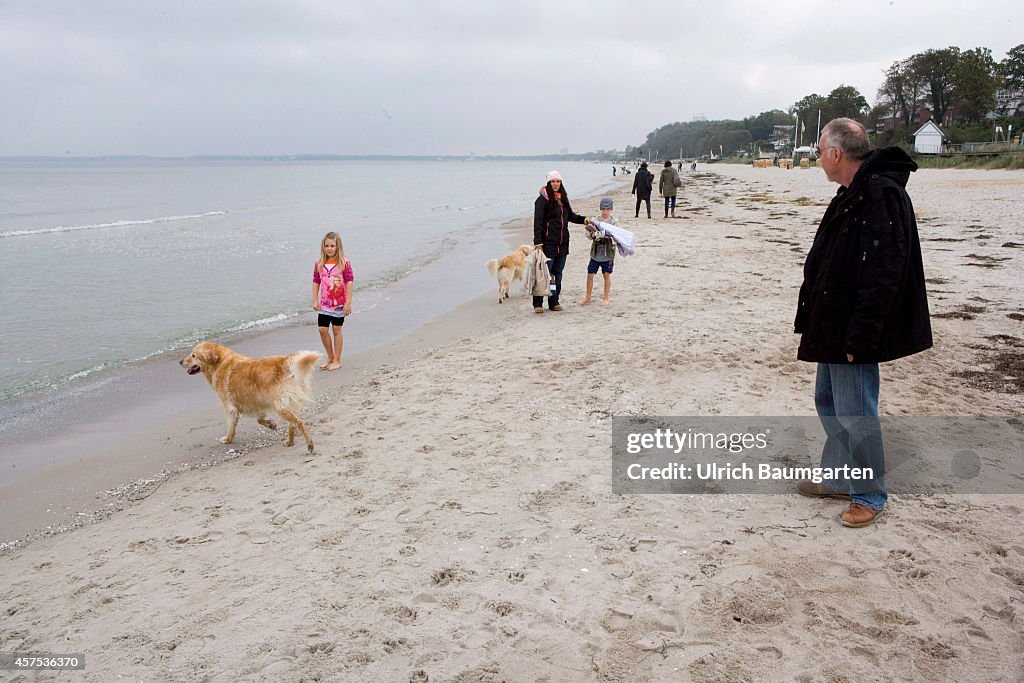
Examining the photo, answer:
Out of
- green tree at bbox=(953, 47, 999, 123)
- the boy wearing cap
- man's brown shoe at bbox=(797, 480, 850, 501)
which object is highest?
green tree at bbox=(953, 47, 999, 123)

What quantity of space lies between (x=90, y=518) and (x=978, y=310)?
30.2 ft

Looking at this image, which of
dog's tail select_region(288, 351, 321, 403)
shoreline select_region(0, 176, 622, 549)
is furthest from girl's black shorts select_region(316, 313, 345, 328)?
dog's tail select_region(288, 351, 321, 403)

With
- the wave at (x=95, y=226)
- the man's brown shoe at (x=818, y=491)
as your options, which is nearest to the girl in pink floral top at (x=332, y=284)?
the man's brown shoe at (x=818, y=491)

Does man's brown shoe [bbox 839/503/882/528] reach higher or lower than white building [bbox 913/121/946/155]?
lower

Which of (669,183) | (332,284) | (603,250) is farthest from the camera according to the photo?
(669,183)

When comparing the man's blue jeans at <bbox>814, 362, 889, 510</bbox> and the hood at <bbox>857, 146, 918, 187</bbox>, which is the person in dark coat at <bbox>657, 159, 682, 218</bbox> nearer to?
the man's blue jeans at <bbox>814, 362, 889, 510</bbox>

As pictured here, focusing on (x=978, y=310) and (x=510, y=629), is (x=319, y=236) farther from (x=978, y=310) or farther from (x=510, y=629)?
(x=510, y=629)

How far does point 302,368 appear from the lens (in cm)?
489

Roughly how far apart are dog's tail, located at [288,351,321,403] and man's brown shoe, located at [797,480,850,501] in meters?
3.45

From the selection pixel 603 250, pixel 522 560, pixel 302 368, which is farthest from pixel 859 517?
pixel 603 250

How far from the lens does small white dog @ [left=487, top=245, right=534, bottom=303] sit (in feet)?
34.1

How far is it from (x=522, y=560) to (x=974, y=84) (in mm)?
88609

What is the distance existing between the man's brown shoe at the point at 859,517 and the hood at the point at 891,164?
171 cm

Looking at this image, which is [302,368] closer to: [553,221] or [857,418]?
[857,418]
